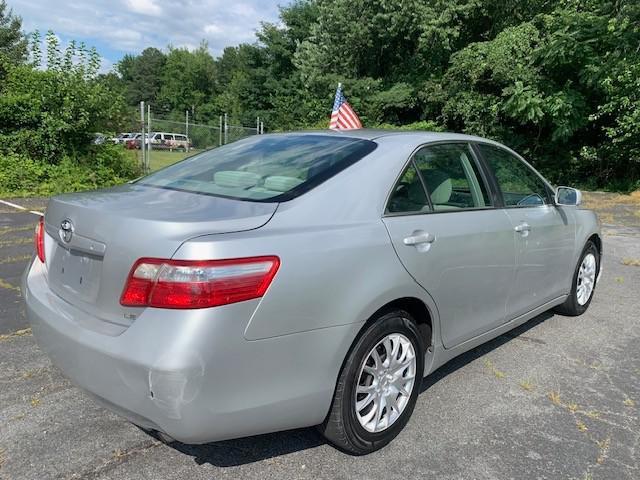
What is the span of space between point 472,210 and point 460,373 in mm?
1167

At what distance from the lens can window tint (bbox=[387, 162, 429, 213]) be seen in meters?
2.90

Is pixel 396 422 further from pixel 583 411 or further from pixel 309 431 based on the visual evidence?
pixel 583 411

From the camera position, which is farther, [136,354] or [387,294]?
[387,294]

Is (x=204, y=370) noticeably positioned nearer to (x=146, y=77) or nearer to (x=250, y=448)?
(x=250, y=448)

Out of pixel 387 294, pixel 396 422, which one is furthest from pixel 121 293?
pixel 396 422

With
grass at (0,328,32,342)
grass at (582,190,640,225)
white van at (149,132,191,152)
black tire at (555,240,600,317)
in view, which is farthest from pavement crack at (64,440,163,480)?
white van at (149,132,191,152)

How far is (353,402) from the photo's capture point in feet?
8.56

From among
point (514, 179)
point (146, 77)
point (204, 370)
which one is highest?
point (146, 77)

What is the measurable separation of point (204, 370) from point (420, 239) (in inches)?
53.2

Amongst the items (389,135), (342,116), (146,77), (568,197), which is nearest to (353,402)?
(389,135)

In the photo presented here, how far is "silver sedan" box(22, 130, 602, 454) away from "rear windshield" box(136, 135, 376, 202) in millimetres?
15

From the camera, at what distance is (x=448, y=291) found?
3100 mm

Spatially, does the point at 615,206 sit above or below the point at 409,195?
below

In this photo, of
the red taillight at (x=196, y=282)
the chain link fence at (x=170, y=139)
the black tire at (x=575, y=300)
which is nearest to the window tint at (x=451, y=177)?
the red taillight at (x=196, y=282)
